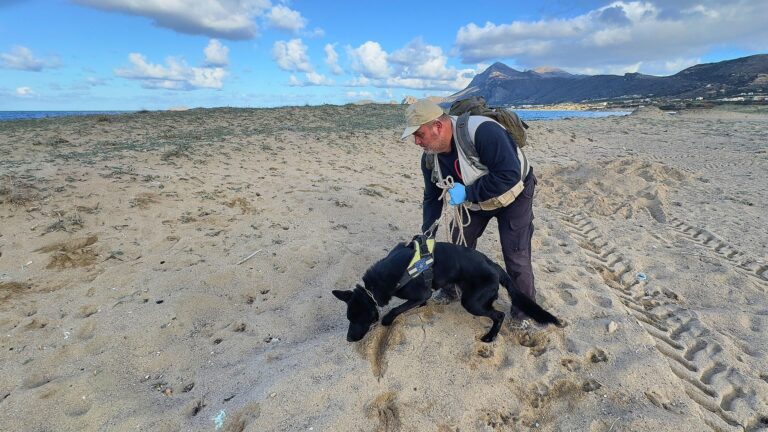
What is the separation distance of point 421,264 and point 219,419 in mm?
1733

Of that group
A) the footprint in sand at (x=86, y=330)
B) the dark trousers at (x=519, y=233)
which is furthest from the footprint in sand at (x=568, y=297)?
the footprint in sand at (x=86, y=330)

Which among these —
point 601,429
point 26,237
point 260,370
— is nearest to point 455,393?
point 601,429

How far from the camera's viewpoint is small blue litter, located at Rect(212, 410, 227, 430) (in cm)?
249

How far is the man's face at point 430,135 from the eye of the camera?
297 cm

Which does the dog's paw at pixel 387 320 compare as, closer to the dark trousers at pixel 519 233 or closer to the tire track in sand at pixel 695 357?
the dark trousers at pixel 519 233

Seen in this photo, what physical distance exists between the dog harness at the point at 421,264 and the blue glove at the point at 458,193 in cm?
38

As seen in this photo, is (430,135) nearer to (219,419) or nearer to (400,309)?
(400,309)

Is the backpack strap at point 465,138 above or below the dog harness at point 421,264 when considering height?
above

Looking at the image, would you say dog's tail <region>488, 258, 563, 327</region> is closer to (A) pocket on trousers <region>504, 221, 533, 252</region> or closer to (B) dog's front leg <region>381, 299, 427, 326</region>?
(A) pocket on trousers <region>504, 221, 533, 252</region>

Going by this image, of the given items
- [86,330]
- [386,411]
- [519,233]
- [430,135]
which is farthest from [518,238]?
[86,330]

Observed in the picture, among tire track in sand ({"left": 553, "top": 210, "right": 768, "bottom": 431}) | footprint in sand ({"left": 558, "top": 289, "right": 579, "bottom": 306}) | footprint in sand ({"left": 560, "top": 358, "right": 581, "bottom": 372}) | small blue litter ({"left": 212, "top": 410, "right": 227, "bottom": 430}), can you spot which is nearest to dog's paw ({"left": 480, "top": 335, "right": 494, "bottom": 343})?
footprint in sand ({"left": 560, "top": 358, "right": 581, "bottom": 372})

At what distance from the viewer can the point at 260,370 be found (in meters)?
3.01

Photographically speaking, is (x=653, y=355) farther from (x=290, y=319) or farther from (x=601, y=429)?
(x=290, y=319)

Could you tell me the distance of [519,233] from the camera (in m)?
3.24
